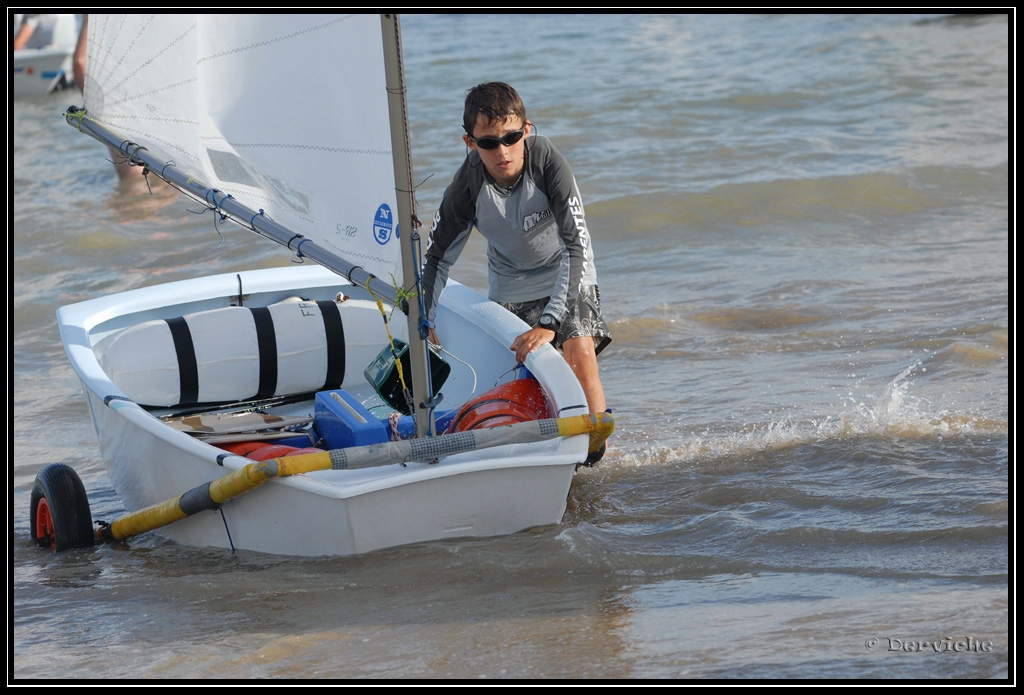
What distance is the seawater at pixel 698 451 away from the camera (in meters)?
3.01

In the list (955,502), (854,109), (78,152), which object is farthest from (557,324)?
(78,152)

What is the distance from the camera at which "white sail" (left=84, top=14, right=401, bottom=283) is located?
3.26 meters

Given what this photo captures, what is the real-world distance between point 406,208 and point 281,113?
629mm

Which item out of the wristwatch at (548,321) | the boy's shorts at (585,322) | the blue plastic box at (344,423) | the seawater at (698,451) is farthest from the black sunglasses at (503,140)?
the seawater at (698,451)

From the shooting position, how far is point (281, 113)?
3580 millimetres

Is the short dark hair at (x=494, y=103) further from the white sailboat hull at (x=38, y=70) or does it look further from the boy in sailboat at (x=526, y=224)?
the white sailboat hull at (x=38, y=70)

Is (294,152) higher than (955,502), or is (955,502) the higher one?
(294,152)

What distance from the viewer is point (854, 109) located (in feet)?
41.9

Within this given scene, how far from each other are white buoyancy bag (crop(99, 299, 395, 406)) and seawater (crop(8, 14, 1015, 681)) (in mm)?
555

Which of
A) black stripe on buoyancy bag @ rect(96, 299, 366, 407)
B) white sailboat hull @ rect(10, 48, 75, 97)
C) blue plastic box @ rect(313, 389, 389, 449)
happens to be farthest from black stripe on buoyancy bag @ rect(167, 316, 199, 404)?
white sailboat hull @ rect(10, 48, 75, 97)

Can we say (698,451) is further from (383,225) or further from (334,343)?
(383,225)

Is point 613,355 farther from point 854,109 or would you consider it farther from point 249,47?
point 854,109

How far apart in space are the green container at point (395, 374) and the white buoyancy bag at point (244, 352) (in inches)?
45.8
